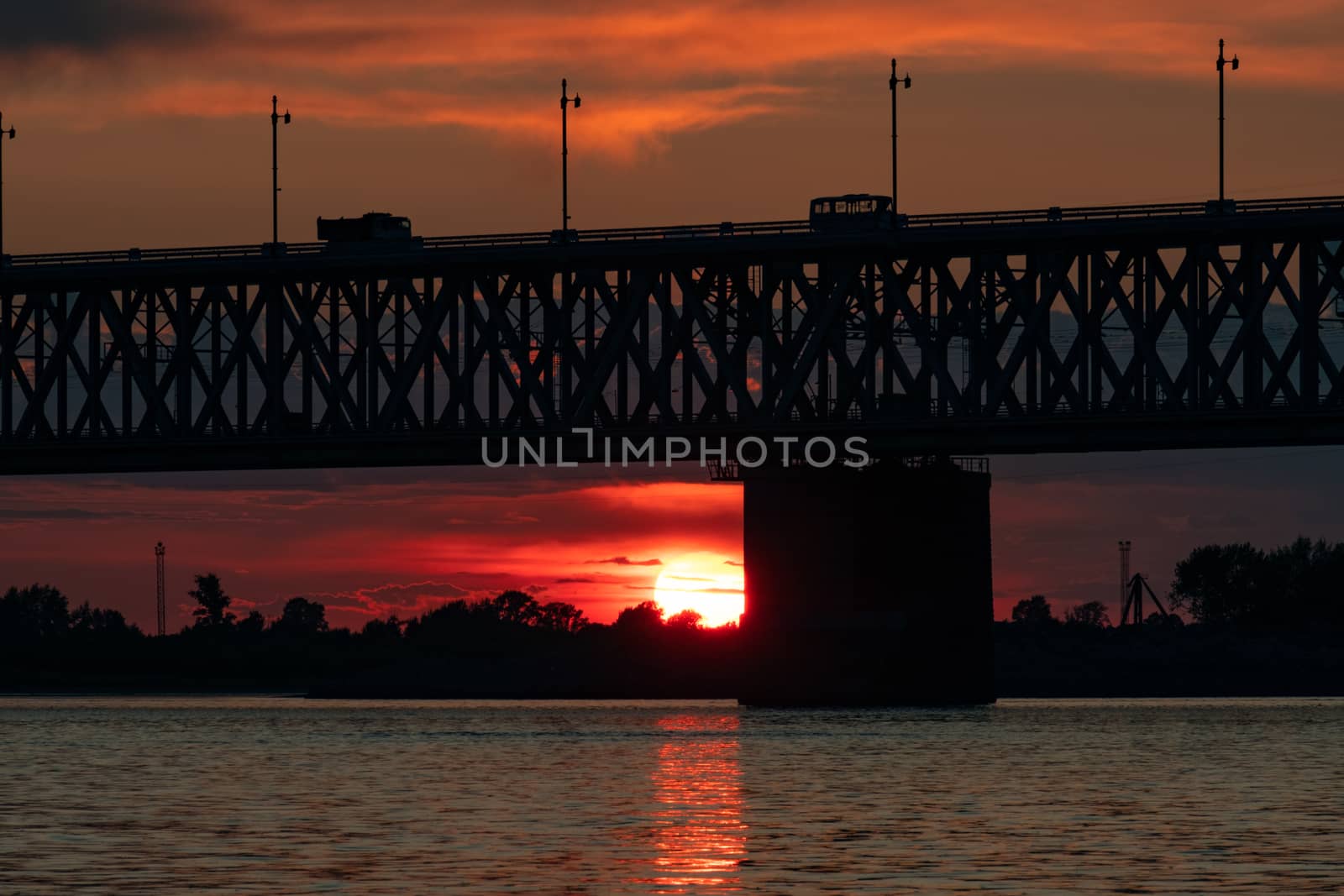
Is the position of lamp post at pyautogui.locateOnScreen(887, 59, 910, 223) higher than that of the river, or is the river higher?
lamp post at pyautogui.locateOnScreen(887, 59, 910, 223)

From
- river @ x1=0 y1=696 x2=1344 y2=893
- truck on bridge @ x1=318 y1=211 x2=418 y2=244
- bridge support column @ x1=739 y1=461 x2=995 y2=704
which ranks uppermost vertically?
truck on bridge @ x1=318 y1=211 x2=418 y2=244

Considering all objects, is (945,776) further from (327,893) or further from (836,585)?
(836,585)

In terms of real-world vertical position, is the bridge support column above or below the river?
above

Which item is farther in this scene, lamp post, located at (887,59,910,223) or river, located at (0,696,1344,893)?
lamp post, located at (887,59,910,223)

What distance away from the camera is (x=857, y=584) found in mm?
133000

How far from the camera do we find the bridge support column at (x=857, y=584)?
132 meters

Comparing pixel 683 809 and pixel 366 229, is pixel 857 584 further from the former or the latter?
pixel 683 809

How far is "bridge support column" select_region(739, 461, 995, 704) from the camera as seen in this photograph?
132m

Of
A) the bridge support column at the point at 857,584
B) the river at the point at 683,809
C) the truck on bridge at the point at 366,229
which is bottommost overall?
the river at the point at 683,809

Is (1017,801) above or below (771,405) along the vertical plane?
below

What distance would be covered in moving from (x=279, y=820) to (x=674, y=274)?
2596 inches

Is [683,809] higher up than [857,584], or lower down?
lower down

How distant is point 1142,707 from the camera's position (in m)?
162

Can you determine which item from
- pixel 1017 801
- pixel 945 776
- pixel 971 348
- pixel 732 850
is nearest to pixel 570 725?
pixel 971 348
